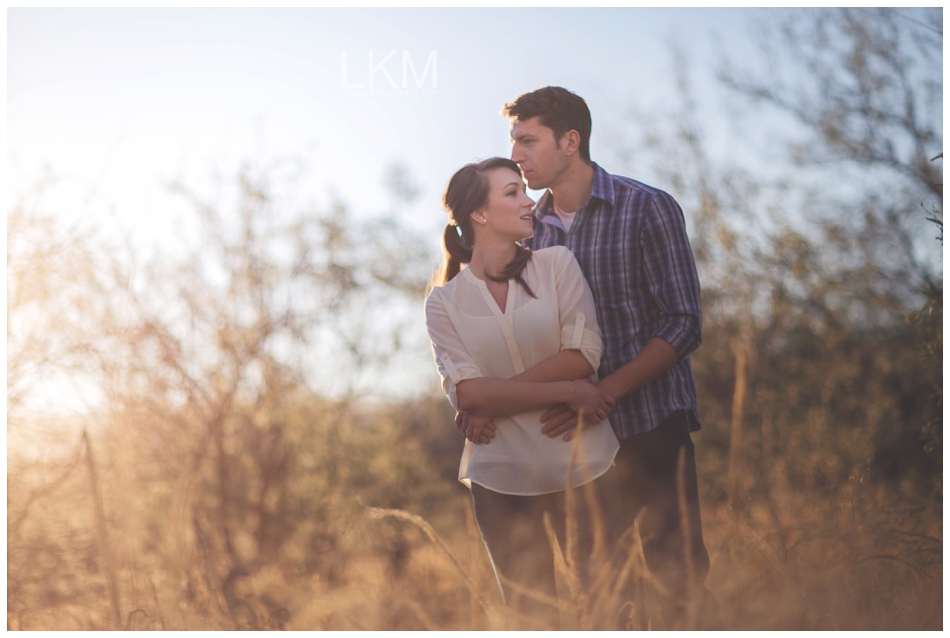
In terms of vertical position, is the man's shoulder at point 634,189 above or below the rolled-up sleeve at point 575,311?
above

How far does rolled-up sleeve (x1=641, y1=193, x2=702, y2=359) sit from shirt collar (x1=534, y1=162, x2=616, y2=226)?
147 mm

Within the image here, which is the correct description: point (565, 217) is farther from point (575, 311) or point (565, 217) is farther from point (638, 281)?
point (575, 311)

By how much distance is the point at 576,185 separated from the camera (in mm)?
2482

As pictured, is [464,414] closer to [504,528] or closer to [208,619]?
[504,528]

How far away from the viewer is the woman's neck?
7.16 ft

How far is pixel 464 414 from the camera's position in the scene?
2.12 meters

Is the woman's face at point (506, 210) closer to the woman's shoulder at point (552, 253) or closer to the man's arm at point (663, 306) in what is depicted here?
the woman's shoulder at point (552, 253)

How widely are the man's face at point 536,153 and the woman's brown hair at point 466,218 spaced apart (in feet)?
0.41

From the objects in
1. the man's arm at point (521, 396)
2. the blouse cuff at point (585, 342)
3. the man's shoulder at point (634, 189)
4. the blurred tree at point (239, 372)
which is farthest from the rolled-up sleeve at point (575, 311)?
the blurred tree at point (239, 372)

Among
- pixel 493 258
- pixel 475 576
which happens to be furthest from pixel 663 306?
pixel 475 576

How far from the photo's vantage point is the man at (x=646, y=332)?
2.20 m

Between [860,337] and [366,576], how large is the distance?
436 cm

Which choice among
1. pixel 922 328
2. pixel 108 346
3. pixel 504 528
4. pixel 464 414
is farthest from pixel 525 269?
pixel 108 346

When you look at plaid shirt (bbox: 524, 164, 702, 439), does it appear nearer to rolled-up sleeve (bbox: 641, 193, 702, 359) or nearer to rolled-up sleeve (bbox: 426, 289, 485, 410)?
rolled-up sleeve (bbox: 641, 193, 702, 359)
